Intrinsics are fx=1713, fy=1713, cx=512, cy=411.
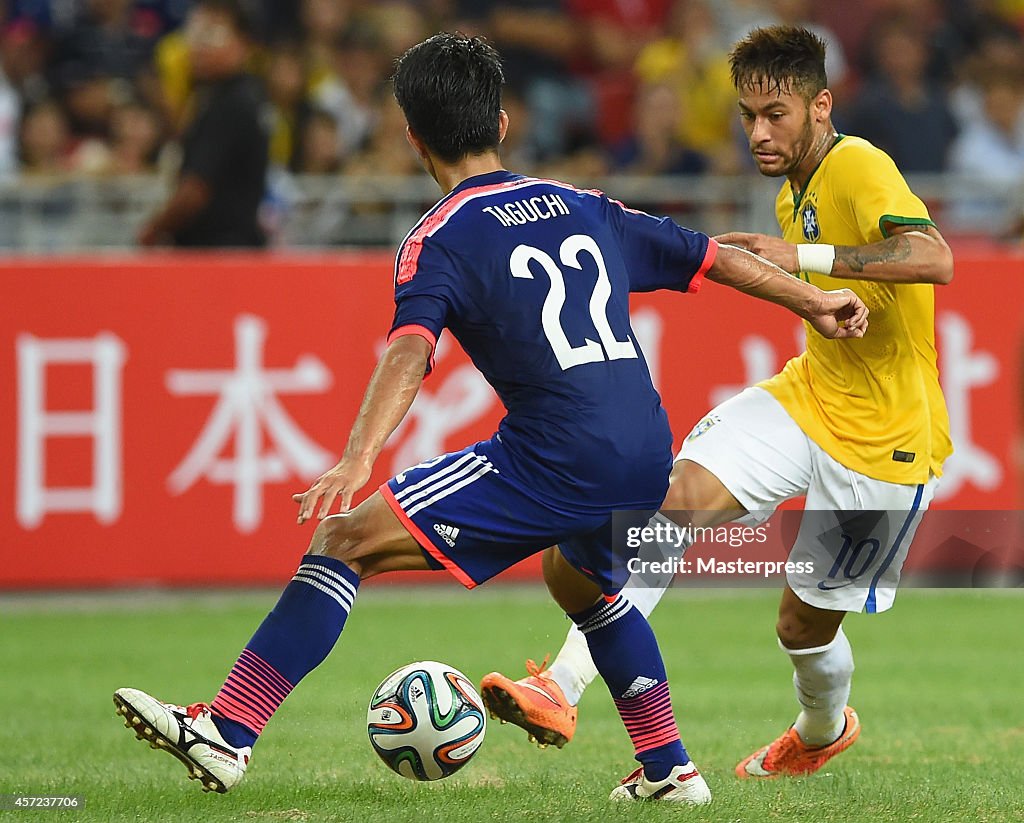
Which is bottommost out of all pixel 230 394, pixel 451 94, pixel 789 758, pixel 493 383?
pixel 789 758

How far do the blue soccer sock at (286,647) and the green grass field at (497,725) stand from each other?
1.39 feet

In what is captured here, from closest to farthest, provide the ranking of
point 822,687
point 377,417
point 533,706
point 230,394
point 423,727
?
point 377,417 → point 423,727 → point 533,706 → point 822,687 → point 230,394

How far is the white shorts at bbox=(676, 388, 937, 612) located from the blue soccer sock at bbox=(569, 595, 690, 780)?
90cm

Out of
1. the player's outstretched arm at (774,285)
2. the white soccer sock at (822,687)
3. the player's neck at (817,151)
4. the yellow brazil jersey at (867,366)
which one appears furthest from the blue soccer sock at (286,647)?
the player's neck at (817,151)

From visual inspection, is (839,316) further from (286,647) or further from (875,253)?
(286,647)

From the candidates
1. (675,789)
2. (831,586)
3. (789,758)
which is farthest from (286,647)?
(789,758)

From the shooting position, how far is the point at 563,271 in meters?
4.82

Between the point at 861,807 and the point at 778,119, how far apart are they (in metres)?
2.30

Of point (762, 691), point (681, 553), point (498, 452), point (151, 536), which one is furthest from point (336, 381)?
point (498, 452)

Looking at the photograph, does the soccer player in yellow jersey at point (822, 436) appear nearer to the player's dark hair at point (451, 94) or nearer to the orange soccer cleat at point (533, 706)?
the orange soccer cleat at point (533, 706)

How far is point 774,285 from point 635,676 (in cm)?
126

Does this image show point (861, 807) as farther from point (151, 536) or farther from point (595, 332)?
point (151, 536)

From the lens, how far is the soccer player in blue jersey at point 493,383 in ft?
15.4

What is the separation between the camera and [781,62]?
228 inches
